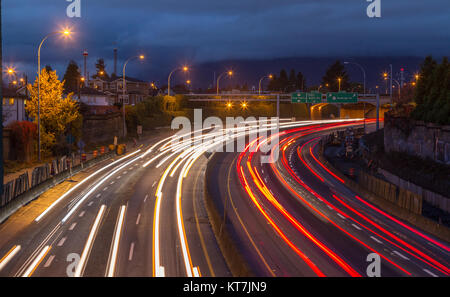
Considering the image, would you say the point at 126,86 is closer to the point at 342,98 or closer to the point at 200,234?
the point at 342,98

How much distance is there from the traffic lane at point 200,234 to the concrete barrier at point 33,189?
10.1 metres

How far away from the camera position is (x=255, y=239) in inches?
924

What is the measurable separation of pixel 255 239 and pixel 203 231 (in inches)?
118

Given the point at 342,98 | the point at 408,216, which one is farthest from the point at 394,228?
A: the point at 342,98

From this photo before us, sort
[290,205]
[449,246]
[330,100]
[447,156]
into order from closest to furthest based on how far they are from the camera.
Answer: [449,246], [290,205], [447,156], [330,100]

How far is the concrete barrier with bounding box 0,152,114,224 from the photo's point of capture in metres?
26.0

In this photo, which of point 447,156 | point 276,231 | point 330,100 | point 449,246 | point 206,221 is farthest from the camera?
point 330,100

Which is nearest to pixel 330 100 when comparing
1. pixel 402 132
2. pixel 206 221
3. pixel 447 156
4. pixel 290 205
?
pixel 402 132

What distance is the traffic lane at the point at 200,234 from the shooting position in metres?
19.2

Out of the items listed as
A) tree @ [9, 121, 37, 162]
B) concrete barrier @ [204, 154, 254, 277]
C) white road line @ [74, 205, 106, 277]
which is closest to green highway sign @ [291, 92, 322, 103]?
tree @ [9, 121, 37, 162]

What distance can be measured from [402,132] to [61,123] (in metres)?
38.8

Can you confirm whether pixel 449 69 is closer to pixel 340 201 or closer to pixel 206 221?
pixel 340 201

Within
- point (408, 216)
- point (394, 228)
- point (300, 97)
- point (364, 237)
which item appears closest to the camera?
point (364, 237)

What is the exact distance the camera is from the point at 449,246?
23094 mm
